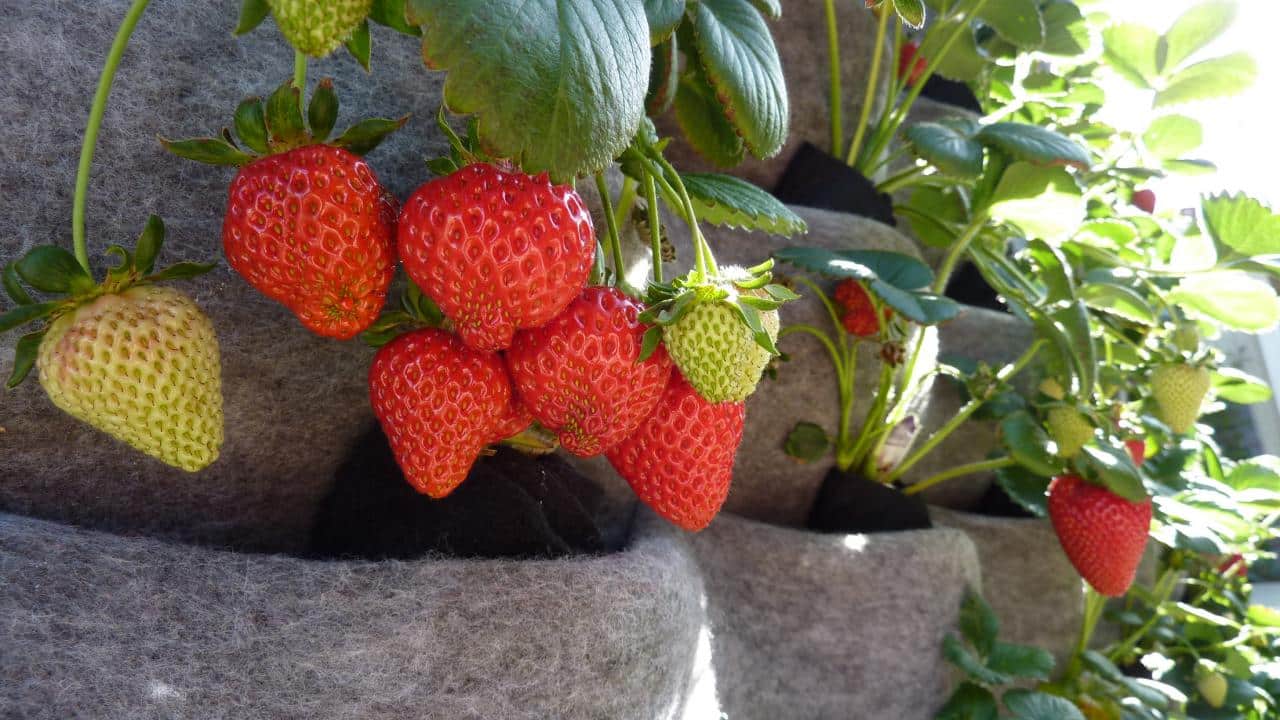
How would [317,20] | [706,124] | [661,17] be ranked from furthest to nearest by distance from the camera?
1. [706,124]
2. [661,17]
3. [317,20]

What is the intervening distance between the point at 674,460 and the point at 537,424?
0.08 metres

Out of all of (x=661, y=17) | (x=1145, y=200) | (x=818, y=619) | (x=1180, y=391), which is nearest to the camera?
(x=661, y=17)

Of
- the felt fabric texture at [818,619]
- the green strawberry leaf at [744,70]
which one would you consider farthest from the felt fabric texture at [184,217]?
the felt fabric texture at [818,619]

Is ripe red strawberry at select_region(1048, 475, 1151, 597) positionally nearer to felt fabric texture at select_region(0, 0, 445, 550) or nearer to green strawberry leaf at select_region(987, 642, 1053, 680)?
green strawberry leaf at select_region(987, 642, 1053, 680)

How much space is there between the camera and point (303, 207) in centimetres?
30

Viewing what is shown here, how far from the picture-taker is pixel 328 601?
35 centimetres

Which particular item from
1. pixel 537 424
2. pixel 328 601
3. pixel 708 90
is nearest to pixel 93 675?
pixel 328 601

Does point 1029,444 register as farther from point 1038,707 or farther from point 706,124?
point 706,124

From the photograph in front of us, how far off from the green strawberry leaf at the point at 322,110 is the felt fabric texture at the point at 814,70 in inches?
18.8

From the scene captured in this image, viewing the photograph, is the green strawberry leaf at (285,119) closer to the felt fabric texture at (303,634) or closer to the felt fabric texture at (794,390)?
the felt fabric texture at (303,634)

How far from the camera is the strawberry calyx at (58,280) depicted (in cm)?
30

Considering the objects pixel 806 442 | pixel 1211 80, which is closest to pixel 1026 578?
pixel 806 442

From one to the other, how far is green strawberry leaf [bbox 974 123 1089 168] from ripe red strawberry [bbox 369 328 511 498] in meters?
0.50

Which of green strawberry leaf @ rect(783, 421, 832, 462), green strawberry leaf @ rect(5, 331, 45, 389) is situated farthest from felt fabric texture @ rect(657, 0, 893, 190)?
green strawberry leaf @ rect(5, 331, 45, 389)
